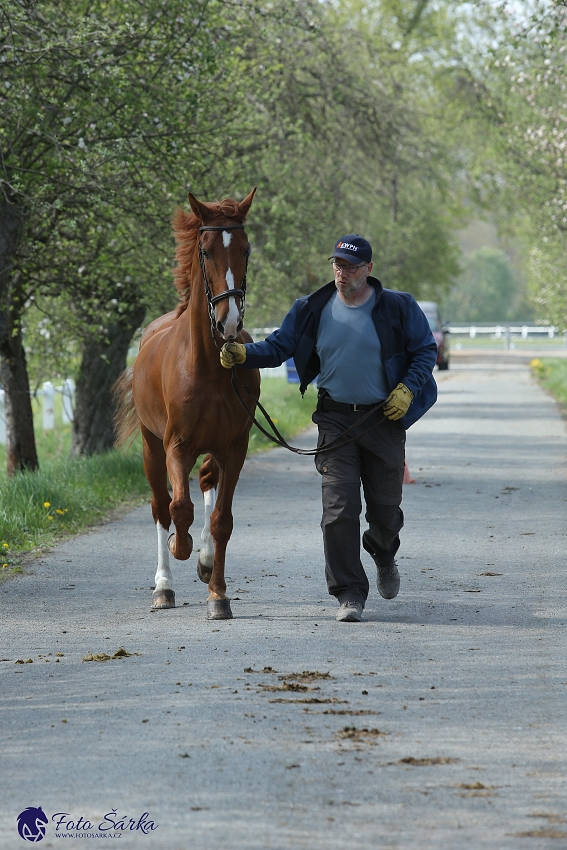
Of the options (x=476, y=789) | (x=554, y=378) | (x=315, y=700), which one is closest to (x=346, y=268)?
(x=315, y=700)

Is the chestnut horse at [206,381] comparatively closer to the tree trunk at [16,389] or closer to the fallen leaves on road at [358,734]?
the fallen leaves on road at [358,734]

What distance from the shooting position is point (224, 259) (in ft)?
23.0

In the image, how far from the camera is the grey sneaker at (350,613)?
23.6ft

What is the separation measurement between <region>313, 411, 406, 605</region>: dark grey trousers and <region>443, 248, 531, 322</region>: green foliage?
96037 millimetres

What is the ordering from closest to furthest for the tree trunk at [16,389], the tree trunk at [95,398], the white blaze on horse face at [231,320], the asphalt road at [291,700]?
the asphalt road at [291,700] < the white blaze on horse face at [231,320] < the tree trunk at [16,389] < the tree trunk at [95,398]

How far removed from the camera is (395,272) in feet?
119

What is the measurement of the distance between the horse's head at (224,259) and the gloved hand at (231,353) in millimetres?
138

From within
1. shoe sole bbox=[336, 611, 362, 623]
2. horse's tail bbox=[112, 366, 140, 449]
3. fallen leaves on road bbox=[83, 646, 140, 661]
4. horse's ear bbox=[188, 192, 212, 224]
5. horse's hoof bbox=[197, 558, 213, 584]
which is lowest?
shoe sole bbox=[336, 611, 362, 623]

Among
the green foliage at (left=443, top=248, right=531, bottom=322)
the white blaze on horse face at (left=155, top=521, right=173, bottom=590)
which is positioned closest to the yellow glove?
the white blaze on horse face at (left=155, top=521, right=173, bottom=590)

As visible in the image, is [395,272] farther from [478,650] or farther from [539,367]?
[478,650]

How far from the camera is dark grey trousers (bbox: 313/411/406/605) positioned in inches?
289

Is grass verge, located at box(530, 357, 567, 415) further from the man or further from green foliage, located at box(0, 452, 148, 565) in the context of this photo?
the man

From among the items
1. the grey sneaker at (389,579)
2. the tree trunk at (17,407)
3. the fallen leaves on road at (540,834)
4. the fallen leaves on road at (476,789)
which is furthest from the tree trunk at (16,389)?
the fallen leaves on road at (540,834)

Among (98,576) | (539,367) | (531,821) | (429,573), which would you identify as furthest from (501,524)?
(539,367)
